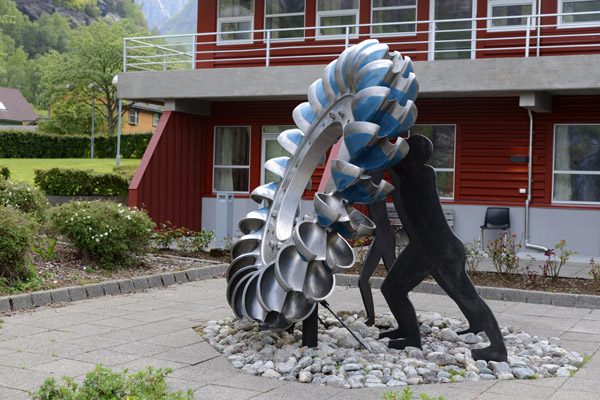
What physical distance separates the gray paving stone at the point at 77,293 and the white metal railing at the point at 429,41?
7.39 metres

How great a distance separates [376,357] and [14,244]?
520 centimetres

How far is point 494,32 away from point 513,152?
9.09ft

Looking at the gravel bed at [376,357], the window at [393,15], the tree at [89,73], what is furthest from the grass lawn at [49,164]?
the gravel bed at [376,357]

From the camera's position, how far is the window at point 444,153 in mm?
17234

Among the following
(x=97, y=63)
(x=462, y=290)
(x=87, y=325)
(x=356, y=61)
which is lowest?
(x=87, y=325)

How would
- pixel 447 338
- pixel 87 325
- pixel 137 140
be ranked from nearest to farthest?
pixel 447 338
pixel 87 325
pixel 137 140

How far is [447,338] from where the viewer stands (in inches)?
299

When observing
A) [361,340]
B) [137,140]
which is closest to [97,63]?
[137,140]

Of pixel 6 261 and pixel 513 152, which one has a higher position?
pixel 513 152

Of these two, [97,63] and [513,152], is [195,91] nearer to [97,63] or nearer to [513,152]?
[513,152]

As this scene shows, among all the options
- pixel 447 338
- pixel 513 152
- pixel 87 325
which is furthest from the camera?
pixel 513 152

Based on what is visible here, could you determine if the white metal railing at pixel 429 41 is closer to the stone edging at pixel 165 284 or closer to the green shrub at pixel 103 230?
the green shrub at pixel 103 230

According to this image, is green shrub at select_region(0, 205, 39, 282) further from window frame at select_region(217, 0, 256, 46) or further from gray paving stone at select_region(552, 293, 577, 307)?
window frame at select_region(217, 0, 256, 46)

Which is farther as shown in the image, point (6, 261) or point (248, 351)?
Result: point (6, 261)
